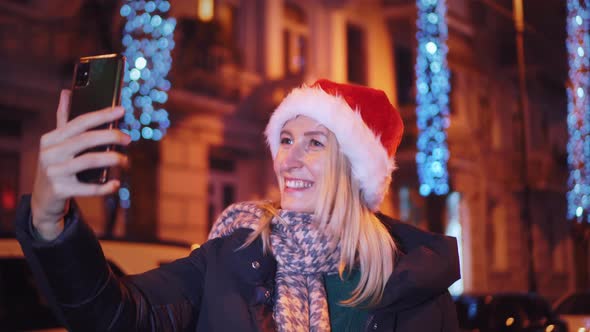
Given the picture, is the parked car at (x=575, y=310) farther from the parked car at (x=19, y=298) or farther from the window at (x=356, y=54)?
the window at (x=356, y=54)

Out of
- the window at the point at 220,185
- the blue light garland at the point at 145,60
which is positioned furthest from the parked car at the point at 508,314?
the window at the point at 220,185

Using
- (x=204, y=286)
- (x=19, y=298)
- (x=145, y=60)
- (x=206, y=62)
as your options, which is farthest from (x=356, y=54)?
(x=204, y=286)

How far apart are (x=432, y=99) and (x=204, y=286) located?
15.5 m

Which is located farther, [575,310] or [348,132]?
[575,310]

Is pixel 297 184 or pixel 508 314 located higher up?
pixel 297 184

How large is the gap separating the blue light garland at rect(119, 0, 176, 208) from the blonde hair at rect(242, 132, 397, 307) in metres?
8.94

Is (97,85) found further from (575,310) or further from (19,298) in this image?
(575,310)

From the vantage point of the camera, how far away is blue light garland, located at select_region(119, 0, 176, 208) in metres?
11.4

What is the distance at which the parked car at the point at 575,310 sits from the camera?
6844 millimetres

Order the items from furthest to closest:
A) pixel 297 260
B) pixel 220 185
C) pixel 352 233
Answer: pixel 220 185 → pixel 352 233 → pixel 297 260

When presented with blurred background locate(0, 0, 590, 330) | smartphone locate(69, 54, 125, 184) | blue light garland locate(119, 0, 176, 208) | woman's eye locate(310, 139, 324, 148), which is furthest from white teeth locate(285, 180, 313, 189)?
blue light garland locate(119, 0, 176, 208)

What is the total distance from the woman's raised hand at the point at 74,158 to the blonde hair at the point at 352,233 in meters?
1.00

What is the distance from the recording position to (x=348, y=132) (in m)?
2.83

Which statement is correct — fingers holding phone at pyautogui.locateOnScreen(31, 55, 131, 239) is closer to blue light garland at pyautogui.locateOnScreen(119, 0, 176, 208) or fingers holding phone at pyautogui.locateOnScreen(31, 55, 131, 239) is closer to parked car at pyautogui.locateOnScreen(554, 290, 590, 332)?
parked car at pyautogui.locateOnScreen(554, 290, 590, 332)
